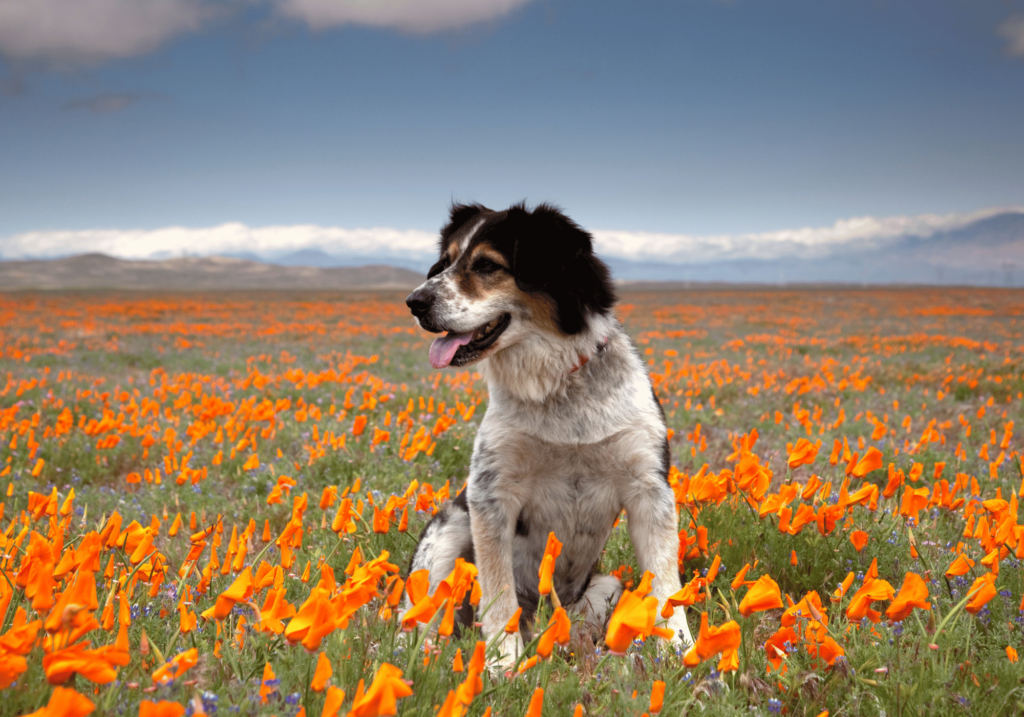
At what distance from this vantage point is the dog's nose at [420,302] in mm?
3260

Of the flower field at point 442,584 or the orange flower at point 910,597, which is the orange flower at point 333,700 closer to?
the flower field at point 442,584

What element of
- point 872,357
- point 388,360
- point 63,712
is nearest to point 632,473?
point 63,712

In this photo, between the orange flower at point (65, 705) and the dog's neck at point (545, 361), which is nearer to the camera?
the orange flower at point (65, 705)

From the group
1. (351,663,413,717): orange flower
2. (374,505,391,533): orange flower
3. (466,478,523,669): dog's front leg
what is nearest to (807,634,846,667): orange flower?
(466,478,523,669): dog's front leg

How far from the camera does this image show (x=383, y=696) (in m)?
1.36

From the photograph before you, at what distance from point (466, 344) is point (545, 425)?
2.05ft

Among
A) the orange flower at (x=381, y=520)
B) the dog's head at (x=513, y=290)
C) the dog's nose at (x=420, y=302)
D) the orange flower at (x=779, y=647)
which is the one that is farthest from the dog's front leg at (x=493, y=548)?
the orange flower at (x=779, y=647)

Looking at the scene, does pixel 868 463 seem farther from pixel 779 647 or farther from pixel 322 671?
pixel 322 671

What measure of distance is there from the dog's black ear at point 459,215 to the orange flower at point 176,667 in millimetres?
3055

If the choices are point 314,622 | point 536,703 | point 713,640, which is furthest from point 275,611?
point 713,640

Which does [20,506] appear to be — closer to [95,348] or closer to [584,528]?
[584,528]

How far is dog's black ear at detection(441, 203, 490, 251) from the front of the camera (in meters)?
4.27

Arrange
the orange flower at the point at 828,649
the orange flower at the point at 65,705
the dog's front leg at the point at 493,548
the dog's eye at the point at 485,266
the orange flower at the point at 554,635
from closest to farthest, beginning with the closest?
the orange flower at the point at 65,705
the orange flower at the point at 554,635
the orange flower at the point at 828,649
the dog's front leg at the point at 493,548
the dog's eye at the point at 485,266

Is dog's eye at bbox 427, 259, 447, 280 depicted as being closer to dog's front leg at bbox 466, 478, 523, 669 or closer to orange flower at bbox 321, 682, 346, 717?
dog's front leg at bbox 466, 478, 523, 669
